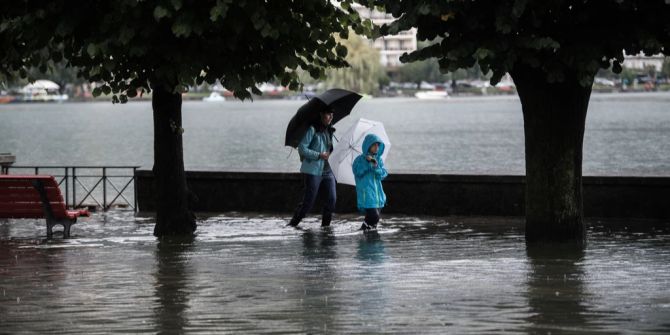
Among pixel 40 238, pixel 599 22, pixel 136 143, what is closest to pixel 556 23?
pixel 599 22

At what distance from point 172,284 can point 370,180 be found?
→ 17.2ft

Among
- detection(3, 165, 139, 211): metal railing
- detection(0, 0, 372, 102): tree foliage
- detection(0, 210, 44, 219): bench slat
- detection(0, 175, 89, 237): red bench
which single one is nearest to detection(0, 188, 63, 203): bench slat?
detection(0, 175, 89, 237): red bench

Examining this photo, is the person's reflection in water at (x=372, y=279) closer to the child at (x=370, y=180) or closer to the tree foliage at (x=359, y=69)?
the child at (x=370, y=180)

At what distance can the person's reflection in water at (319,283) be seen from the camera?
1043 cm

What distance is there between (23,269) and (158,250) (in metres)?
1.86

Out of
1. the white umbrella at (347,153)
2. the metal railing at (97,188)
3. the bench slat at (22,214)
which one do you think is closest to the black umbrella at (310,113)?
the white umbrella at (347,153)

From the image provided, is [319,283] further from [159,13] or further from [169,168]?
[169,168]

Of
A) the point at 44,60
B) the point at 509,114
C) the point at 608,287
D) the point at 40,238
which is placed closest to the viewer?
the point at 608,287

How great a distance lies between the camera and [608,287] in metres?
11.8

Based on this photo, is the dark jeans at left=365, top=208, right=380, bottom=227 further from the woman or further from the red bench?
the red bench

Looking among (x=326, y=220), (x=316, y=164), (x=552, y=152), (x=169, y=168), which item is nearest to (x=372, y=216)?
(x=326, y=220)

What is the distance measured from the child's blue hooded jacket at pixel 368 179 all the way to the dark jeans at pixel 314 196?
1.62 feet

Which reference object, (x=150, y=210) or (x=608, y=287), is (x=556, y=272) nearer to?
(x=608, y=287)

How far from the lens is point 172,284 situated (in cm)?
1247
